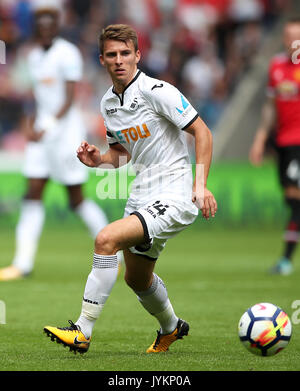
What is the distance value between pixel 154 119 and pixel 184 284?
389cm

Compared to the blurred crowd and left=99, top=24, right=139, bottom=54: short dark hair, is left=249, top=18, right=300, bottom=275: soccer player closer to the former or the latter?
left=99, top=24, right=139, bottom=54: short dark hair

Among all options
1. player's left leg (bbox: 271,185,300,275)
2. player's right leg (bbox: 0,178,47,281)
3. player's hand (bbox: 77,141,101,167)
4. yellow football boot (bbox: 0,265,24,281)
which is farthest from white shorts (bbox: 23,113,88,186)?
player's hand (bbox: 77,141,101,167)

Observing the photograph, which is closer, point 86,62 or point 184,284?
point 184,284

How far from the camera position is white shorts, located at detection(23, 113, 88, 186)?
1000 cm

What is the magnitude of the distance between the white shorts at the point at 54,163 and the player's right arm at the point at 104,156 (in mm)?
3885

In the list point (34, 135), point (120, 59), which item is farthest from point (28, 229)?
point (120, 59)

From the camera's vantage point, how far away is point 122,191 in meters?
14.9

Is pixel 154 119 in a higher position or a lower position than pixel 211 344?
higher

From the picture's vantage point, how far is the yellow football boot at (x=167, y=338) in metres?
5.81

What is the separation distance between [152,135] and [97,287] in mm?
1059

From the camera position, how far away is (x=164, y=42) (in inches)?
748

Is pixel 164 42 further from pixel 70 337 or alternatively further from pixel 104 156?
pixel 70 337
